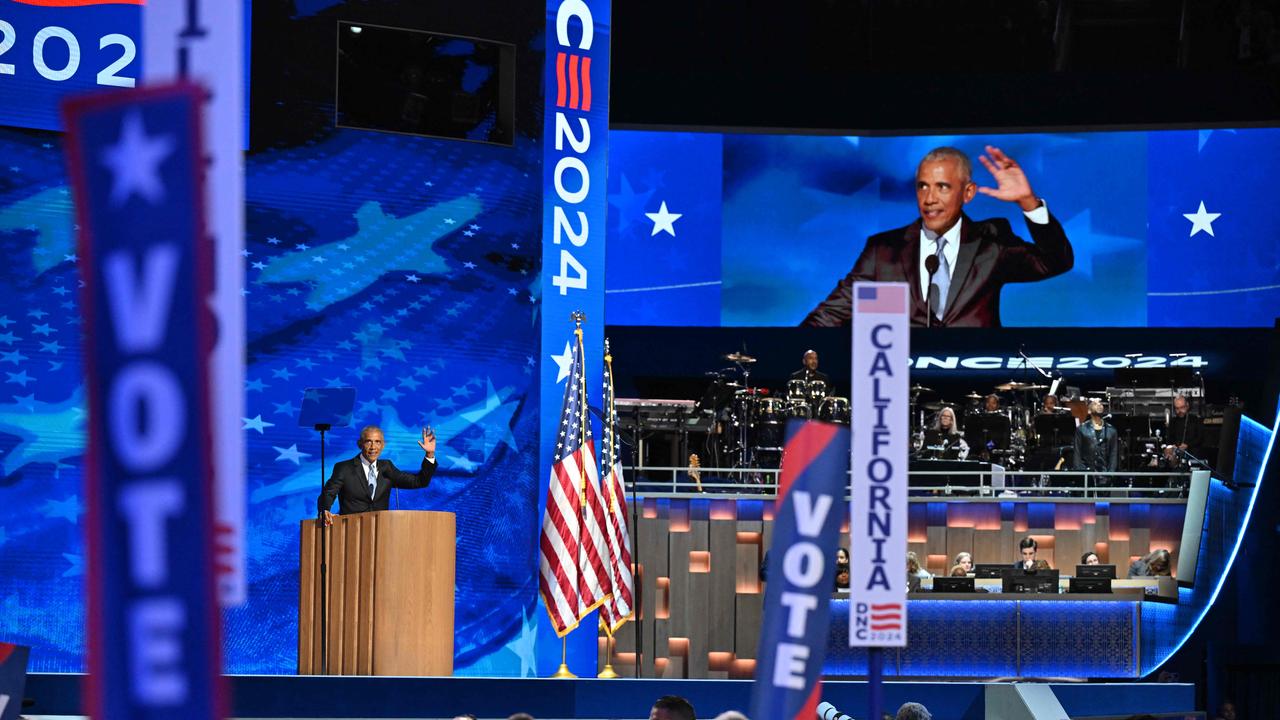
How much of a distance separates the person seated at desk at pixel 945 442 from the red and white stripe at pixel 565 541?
23.8ft

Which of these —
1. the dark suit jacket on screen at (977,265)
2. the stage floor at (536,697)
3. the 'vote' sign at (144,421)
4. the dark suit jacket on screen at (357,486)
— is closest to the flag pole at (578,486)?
the stage floor at (536,697)

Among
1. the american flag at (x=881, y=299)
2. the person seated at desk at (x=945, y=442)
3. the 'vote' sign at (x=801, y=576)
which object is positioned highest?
the american flag at (x=881, y=299)

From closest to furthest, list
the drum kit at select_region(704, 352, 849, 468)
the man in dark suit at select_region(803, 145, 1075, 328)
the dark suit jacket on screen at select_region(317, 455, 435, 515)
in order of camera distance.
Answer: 1. the dark suit jacket on screen at select_region(317, 455, 435, 515)
2. the drum kit at select_region(704, 352, 849, 468)
3. the man in dark suit at select_region(803, 145, 1075, 328)

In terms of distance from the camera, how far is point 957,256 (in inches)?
901

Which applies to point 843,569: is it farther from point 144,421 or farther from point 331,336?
point 144,421

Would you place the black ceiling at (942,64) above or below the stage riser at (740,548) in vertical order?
above

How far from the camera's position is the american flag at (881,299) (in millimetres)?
3869

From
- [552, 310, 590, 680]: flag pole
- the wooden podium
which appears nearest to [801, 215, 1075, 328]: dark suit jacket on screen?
[552, 310, 590, 680]: flag pole

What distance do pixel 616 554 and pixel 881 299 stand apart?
8.39 meters

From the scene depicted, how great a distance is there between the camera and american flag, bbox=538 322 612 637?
1149cm

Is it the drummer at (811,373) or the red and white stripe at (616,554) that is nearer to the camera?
the red and white stripe at (616,554)

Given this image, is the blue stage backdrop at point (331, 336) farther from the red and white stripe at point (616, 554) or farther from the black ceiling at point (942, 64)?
the black ceiling at point (942, 64)

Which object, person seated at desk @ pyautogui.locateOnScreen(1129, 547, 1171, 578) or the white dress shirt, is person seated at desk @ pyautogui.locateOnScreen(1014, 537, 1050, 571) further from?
the white dress shirt

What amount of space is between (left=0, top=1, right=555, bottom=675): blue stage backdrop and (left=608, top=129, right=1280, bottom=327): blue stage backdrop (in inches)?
382
